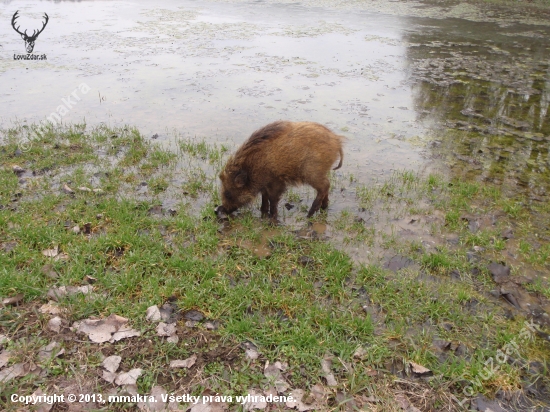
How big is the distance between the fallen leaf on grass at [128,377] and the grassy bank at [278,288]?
1.3 inches

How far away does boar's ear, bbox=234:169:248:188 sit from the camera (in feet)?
14.0

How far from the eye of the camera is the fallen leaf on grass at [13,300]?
9.78 ft

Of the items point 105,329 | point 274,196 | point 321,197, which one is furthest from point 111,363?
point 321,197

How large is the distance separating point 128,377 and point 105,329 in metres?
0.48

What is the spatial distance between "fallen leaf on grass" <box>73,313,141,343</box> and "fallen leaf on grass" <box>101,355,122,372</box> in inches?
6.0

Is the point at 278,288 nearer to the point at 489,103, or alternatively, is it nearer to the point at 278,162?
the point at 278,162

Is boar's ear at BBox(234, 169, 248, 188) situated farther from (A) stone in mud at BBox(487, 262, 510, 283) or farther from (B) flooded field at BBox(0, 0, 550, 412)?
(A) stone in mud at BBox(487, 262, 510, 283)

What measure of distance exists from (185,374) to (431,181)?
3873 millimetres

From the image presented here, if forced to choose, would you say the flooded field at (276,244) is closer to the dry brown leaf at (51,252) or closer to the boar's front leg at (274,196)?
the dry brown leaf at (51,252)

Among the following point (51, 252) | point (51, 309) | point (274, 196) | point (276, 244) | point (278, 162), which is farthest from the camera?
point (274, 196)

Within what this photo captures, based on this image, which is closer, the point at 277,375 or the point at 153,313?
the point at 277,375

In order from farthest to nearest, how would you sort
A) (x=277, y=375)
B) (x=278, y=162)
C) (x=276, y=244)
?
(x=278, y=162)
(x=276, y=244)
(x=277, y=375)

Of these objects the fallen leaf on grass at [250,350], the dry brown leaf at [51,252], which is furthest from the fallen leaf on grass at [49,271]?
the fallen leaf on grass at [250,350]

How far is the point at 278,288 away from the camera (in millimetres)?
3387
